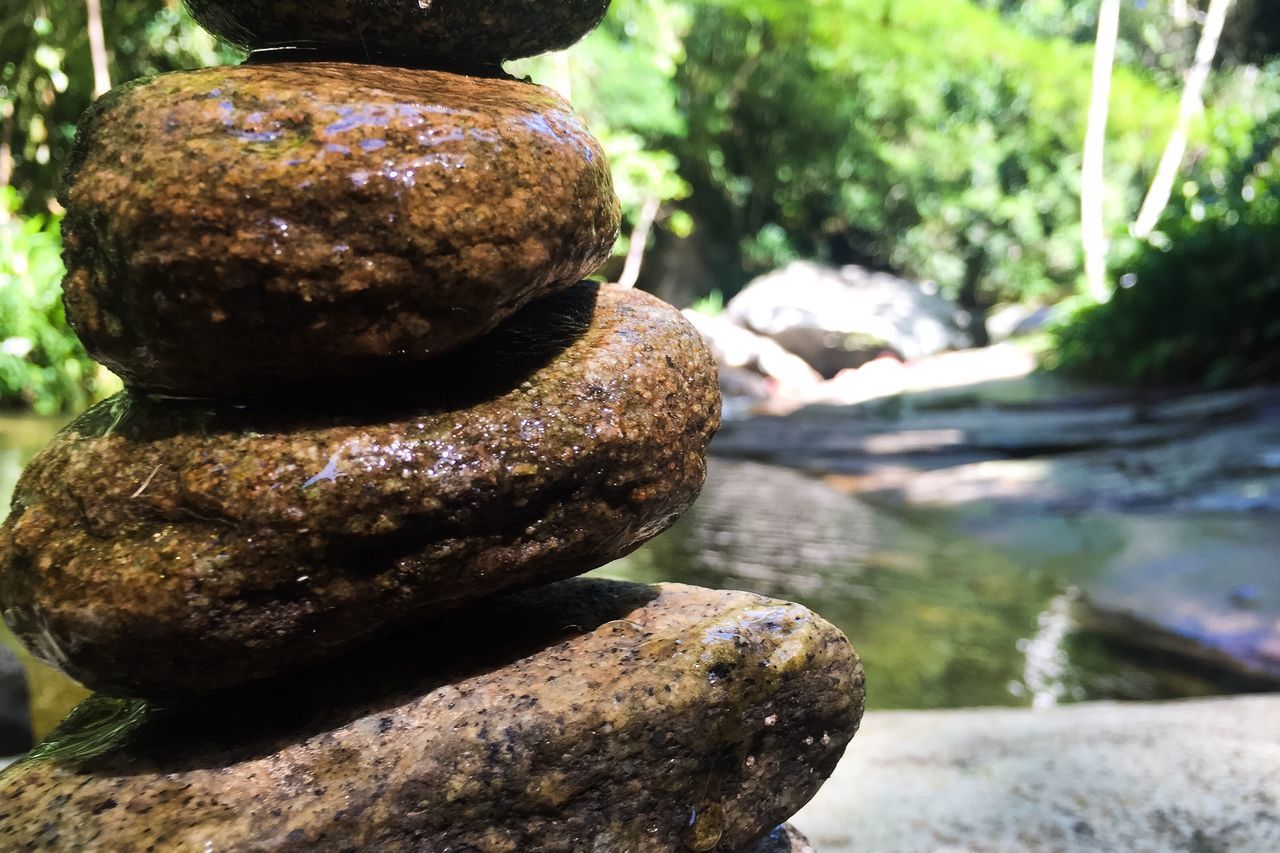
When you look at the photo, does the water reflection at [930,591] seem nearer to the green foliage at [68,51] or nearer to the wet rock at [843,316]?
the green foliage at [68,51]

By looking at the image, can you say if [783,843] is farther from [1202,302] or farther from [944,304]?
[944,304]

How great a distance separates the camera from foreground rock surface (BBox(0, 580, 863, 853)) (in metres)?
1.76

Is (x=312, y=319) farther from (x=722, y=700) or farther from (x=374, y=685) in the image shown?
(x=722, y=700)

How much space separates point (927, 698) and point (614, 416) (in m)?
3.85

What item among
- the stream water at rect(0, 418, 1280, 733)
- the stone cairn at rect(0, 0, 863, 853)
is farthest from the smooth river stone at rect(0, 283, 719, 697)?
the stream water at rect(0, 418, 1280, 733)

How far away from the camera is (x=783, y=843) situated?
2502mm

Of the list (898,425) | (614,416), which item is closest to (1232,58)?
(898,425)

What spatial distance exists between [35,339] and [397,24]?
10.3 meters

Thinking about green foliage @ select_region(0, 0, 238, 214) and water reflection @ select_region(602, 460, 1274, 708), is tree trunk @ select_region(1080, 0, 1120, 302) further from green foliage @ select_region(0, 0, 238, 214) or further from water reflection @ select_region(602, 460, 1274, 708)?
green foliage @ select_region(0, 0, 238, 214)

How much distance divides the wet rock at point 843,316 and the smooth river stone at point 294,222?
18324 mm

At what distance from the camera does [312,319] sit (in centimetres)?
174

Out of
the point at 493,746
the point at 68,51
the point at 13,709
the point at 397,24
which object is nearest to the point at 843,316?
the point at 68,51

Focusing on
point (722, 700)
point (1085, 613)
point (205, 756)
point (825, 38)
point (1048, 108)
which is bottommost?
point (1085, 613)

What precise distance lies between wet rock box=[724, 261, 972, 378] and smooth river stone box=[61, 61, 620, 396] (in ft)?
60.1
